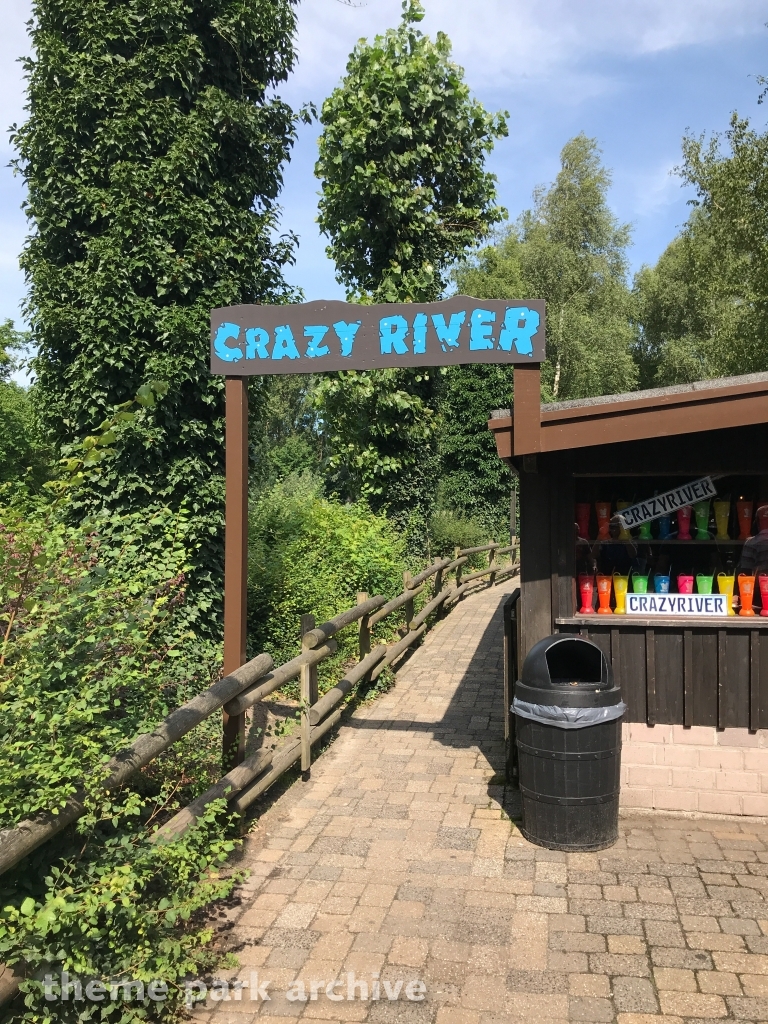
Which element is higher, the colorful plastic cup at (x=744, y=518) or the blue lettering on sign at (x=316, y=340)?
the blue lettering on sign at (x=316, y=340)

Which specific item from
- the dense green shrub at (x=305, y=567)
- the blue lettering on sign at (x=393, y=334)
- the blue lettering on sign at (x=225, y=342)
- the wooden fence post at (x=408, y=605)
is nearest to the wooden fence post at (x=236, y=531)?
the blue lettering on sign at (x=225, y=342)

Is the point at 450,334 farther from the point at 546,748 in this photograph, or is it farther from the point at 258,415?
the point at 258,415

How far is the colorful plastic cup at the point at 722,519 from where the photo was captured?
208 inches

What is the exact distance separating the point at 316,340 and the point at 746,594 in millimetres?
3311

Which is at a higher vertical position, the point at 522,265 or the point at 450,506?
the point at 522,265

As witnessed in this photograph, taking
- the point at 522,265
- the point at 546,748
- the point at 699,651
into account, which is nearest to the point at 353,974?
the point at 546,748

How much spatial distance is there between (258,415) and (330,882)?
555 cm

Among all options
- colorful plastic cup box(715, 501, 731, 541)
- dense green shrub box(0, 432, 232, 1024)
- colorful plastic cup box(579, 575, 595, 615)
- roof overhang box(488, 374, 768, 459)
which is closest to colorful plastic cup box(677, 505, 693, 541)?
colorful plastic cup box(715, 501, 731, 541)

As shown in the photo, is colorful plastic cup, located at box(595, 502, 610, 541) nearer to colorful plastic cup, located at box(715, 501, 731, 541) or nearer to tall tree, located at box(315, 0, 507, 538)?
colorful plastic cup, located at box(715, 501, 731, 541)

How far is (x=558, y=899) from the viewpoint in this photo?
404 cm

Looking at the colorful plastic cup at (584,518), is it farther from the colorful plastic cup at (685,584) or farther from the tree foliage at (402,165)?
the tree foliage at (402,165)

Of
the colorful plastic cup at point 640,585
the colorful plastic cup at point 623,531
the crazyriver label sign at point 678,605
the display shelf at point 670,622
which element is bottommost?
the display shelf at point 670,622

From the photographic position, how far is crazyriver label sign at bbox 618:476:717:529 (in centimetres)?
524

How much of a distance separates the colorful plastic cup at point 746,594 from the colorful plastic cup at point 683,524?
1.42ft
